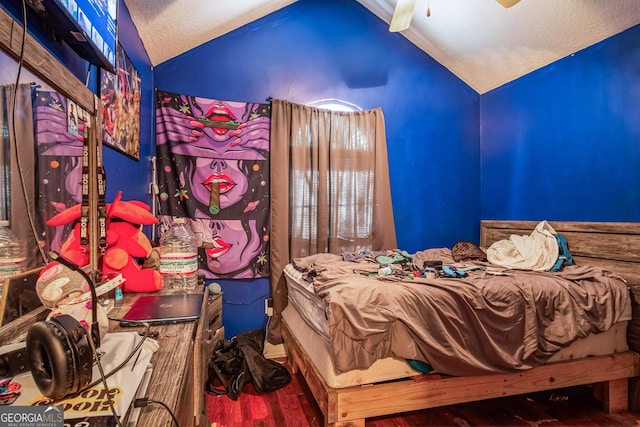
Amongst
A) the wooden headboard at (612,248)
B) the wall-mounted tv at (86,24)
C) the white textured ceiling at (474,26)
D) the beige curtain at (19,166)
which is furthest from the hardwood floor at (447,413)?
the white textured ceiling at (474,26)

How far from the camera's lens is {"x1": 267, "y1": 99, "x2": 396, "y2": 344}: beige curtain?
9.21 ft

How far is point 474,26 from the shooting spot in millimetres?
2758

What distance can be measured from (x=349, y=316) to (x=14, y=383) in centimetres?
119

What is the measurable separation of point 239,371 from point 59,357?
1917 mm

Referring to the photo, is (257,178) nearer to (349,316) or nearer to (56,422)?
(349,316)

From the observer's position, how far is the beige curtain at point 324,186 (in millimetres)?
2809

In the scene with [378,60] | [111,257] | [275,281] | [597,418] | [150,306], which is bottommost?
[597,418]

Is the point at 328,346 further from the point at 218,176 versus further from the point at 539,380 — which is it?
the point at 218,176

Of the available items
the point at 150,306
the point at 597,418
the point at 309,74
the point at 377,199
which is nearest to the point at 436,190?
the point at 377,199

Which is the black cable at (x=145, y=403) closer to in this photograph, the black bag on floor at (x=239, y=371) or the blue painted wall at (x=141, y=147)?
the blue painted wall at (x=141, y=147)

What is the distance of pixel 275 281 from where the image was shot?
2.79 m

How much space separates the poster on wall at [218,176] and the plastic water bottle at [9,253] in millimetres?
1709

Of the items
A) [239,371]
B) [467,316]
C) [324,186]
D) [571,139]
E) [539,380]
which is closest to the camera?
[467,316]

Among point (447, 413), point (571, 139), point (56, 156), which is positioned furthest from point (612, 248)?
point (56, 156)
